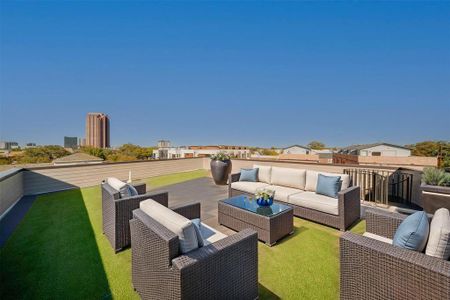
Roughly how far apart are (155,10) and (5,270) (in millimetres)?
9208

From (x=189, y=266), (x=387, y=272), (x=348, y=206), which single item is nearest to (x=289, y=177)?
(x=348, y=206)

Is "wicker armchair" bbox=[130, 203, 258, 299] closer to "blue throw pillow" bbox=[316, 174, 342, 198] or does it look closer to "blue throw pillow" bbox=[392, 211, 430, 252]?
"blue throw pillow" bbox=[392, 211, 430, 252]

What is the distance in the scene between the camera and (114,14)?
24.7 feet

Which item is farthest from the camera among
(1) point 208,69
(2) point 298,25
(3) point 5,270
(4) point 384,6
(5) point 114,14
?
(1) point 208,69

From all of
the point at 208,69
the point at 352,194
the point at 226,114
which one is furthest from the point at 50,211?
the point at 226,114

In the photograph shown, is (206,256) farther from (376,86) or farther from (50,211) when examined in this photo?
(376,86)

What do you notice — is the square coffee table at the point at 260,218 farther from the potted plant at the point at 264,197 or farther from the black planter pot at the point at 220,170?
the black planter pot at the point at 220,170

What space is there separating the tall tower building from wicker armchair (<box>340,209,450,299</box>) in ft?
132

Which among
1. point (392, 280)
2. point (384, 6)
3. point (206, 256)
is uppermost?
point (384, 6)

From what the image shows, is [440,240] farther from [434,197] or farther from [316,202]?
[434,197]

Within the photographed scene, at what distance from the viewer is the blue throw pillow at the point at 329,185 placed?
12.4ft

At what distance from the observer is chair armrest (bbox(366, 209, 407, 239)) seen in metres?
2.22

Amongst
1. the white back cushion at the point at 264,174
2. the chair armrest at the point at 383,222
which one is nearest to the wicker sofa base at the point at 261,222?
the chair armrest at the point at 383,222

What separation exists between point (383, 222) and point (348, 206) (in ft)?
3.75
